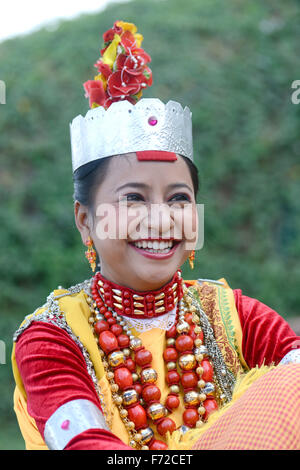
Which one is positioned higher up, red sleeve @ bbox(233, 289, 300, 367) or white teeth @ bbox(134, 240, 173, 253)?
white teeth @ bbox(134, 240, 173, 253)

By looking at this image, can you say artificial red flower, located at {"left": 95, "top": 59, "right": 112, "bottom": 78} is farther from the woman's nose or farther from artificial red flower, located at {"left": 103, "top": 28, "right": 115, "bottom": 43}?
the woman's nose

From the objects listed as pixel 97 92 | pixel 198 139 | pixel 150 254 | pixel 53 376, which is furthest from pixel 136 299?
pixel 198 139

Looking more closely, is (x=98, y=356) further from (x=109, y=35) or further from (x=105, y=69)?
(x=109, y=35)

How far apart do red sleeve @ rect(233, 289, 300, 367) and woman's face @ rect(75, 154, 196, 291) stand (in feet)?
1.21

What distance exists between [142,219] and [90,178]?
0.30 m

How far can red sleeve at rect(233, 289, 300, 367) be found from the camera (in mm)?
1861

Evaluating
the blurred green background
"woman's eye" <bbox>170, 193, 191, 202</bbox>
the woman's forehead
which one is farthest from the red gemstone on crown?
the blurred green background

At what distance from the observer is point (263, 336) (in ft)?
6.27

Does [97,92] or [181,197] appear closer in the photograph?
[181,197]

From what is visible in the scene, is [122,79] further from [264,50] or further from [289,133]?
[264,50]

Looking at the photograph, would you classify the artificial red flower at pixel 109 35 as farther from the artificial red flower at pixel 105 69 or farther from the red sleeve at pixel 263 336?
the red sleeve at pixel 263 336

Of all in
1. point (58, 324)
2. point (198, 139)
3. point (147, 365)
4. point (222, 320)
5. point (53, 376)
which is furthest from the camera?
point (198, 139)

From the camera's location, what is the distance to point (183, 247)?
1866 millimetres

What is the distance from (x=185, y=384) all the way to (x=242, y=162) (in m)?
4.95
